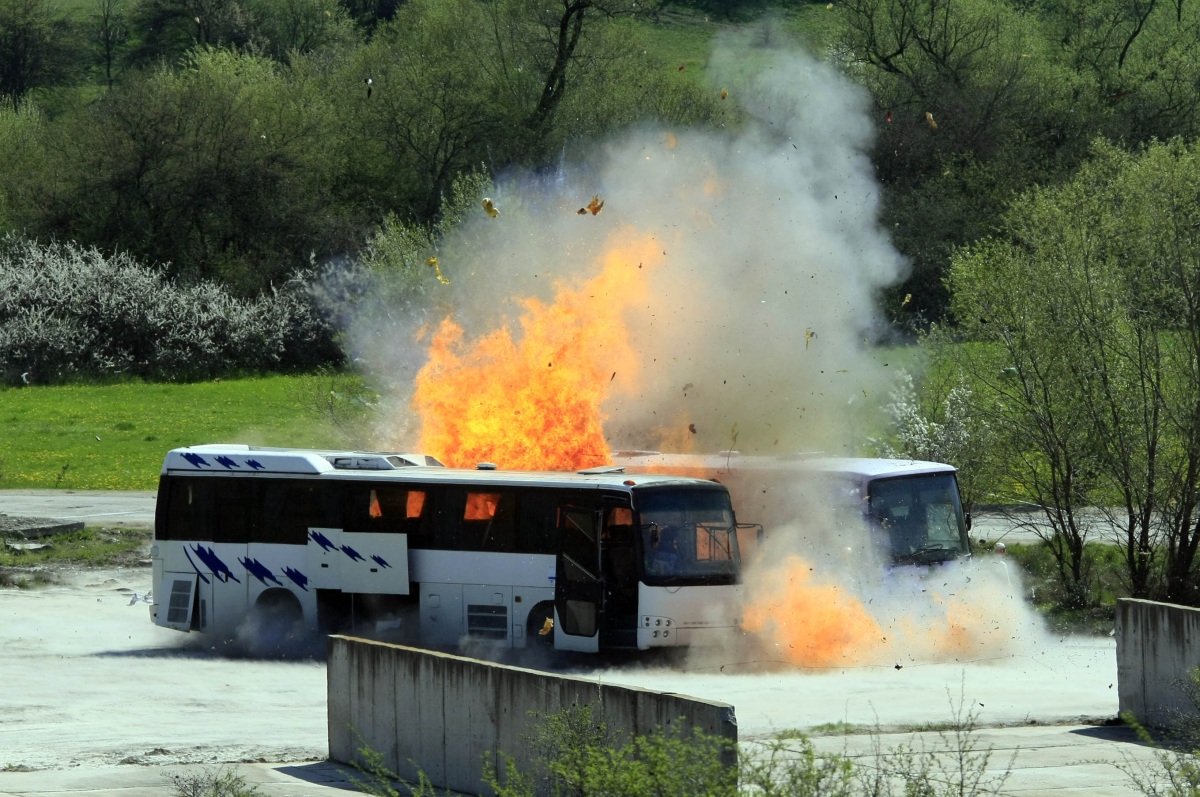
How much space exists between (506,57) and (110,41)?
6074cm

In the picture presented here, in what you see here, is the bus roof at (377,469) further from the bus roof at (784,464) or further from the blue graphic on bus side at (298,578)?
the bus roof at (784,464)

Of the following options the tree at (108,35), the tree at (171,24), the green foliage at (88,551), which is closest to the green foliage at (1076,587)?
the green foliage at (88,551)

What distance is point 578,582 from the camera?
1897 cm

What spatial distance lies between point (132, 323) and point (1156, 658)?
163 ft

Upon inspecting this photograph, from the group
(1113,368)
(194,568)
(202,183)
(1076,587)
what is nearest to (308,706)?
(194,568)

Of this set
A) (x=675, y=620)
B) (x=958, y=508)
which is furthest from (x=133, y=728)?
(x=958, y=508)

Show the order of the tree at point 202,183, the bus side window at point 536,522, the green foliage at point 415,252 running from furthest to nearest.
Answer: the tree at point 202,183 → the green foliage at point 415,252 → the bus side window at point 536,522

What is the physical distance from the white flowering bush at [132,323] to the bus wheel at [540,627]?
129 feet

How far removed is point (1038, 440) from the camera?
24.4 m

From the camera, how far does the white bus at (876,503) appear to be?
2077 cm

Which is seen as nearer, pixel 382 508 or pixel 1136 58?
pixel 382 508

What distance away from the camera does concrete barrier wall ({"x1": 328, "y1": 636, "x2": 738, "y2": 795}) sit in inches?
432

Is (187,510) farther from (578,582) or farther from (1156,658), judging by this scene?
(1156,658)

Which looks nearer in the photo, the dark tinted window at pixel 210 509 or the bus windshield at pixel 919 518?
the bus windshield at pixel 919 518
